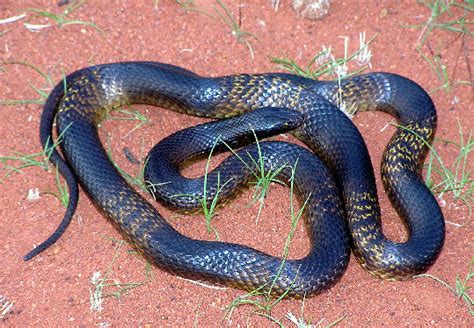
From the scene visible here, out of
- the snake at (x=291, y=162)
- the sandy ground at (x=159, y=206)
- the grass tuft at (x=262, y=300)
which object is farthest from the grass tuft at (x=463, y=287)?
the grass tuft at (x=262, y=300)

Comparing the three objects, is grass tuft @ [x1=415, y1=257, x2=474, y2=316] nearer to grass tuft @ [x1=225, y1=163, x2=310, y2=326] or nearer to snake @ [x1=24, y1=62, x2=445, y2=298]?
snake @ [x1=24, y1=62, x2=445, y2=298]

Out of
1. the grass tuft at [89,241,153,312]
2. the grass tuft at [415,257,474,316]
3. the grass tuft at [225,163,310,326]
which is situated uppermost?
the grass tuft at [415,257,474,316]

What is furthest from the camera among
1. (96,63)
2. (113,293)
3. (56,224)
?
(96,63)

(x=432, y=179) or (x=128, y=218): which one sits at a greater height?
(x=432, y=179)

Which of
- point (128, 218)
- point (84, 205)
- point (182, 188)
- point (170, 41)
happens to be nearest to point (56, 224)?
point (84, 205)

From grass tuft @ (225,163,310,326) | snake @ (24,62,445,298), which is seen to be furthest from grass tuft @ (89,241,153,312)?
grass tuft @ (225,163,310,326)

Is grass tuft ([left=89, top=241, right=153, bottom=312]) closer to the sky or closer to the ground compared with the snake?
closer to the ground

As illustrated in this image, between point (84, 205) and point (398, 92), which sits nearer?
point (84, 205)

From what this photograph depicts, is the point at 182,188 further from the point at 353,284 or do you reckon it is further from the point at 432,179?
the point at 432,179

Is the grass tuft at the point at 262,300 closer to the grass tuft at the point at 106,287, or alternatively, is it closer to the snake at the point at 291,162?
the snake at the point at 291,162
